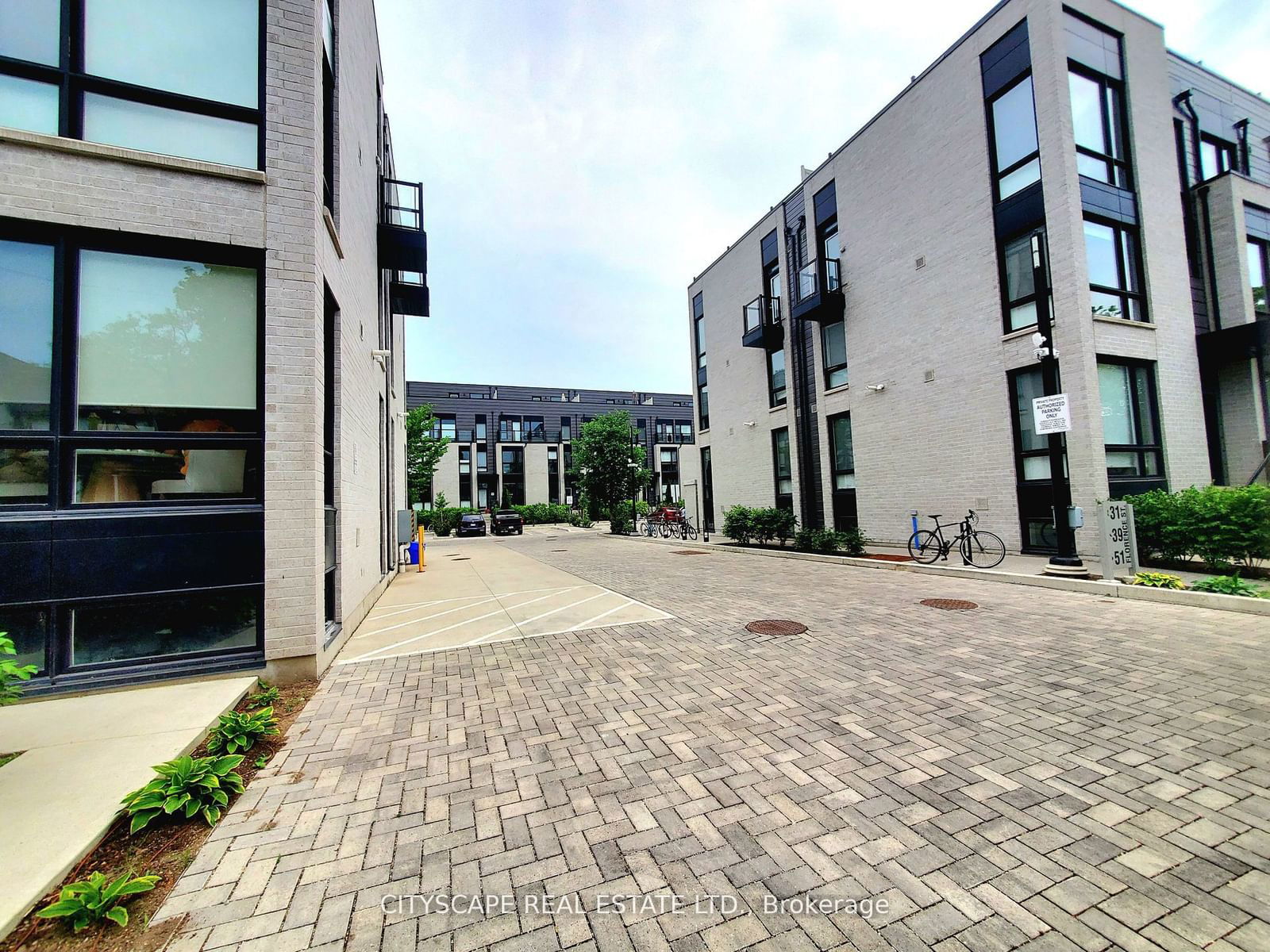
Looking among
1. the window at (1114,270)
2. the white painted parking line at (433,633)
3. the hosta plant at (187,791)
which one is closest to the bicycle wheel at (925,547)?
the window at (1114,270)

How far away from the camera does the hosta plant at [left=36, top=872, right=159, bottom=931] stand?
6.32 ft

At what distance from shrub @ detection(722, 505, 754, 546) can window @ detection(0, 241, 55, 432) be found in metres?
15.7

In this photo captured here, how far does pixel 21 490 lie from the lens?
4246mm

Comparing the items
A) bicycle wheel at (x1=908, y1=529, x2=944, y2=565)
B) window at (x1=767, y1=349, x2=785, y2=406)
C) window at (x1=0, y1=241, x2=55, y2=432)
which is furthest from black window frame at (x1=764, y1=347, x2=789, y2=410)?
window at (x1=0, y1=241, x2=55, y2=432)

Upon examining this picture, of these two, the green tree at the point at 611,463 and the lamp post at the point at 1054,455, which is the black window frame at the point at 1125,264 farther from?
the green tree at the point at 611,463

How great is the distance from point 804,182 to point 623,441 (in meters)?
15.4

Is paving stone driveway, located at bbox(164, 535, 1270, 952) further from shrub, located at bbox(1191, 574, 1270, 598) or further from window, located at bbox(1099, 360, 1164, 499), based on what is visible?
window, located at bbox(1099, 360, 1164, 499)

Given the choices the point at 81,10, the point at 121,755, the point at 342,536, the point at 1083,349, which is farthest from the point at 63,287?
the point at 1083,349

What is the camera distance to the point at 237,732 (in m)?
3.46

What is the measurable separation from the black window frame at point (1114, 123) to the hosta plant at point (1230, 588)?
918 centimetres

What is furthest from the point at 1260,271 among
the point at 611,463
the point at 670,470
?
the point at 670,470

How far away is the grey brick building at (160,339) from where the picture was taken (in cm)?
429

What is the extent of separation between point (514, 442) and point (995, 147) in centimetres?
4738

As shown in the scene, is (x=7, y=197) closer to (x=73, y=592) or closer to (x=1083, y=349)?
(x=73, y=592)
